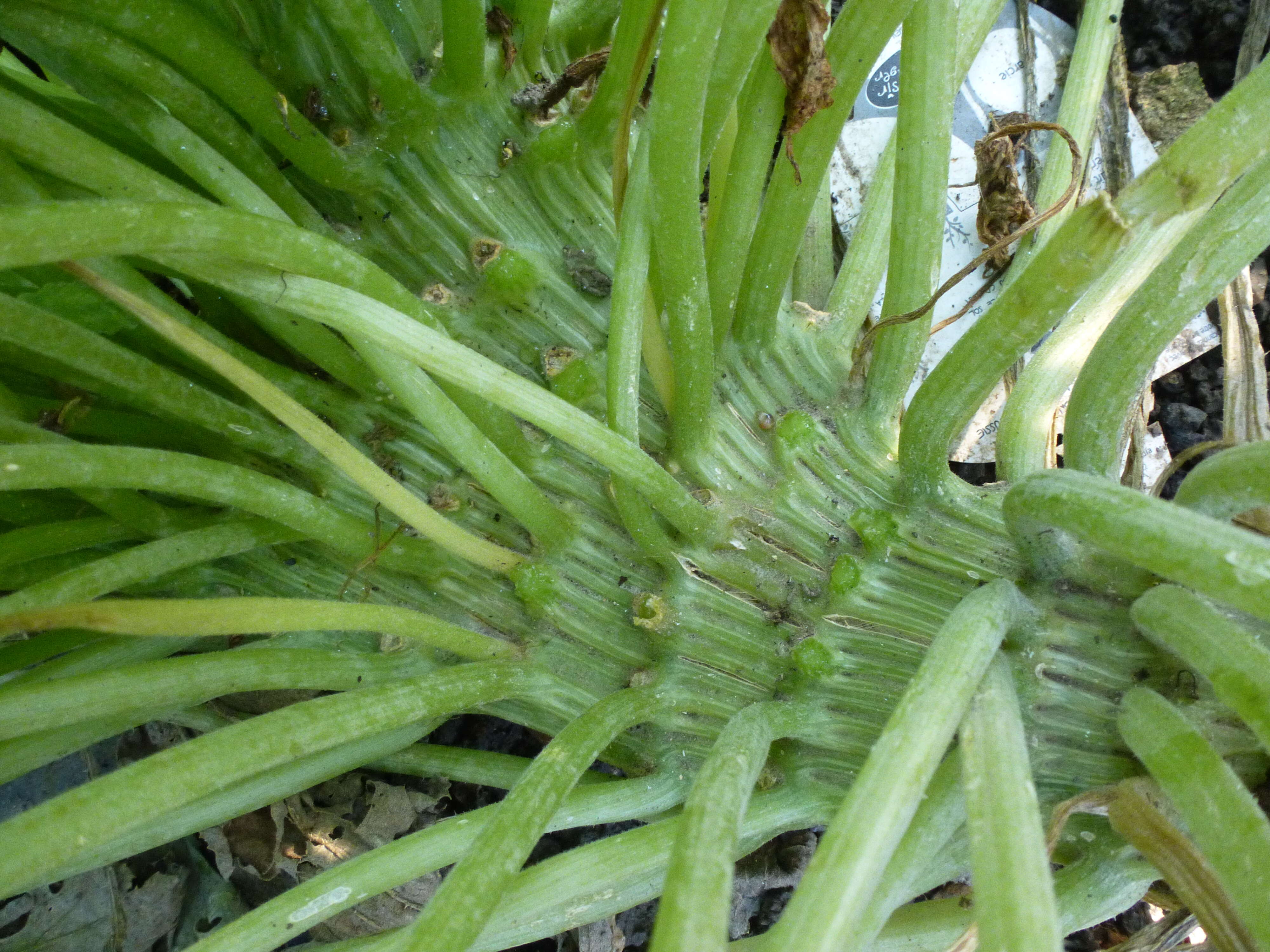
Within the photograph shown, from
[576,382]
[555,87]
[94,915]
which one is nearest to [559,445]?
[576,382]

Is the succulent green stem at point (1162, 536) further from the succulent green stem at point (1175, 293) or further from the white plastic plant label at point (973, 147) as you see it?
the white plastic plant label at point (973, 147)

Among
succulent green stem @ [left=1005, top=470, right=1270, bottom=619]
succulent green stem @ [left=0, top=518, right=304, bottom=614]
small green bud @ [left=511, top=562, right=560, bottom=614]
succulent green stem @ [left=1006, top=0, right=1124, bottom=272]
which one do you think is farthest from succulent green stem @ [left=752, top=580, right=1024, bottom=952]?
succulent green stem @ [left=1006, top=0, right=1124, bottom=272]

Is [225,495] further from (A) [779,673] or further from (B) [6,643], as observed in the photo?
(A) [779,673]

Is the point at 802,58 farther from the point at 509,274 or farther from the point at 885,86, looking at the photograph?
the point at 885,86

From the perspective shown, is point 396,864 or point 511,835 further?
point 396,864

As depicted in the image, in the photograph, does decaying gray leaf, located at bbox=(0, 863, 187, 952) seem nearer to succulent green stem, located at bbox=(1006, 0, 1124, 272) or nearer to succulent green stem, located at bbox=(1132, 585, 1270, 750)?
succulent green stem, located at bbox=(1132, 585, 1270, 750)

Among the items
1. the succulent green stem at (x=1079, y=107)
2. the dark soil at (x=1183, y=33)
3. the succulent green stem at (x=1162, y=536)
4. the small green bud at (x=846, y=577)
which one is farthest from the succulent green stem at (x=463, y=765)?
the dark soil at (x=1183, y=33)
